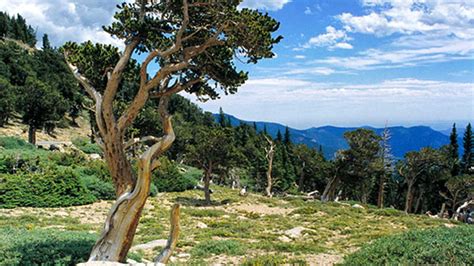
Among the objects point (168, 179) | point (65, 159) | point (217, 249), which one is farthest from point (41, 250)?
point (168, 179)

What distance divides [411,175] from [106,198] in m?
38.3

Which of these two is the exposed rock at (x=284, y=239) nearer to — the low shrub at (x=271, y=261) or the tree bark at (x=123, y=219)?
the low shrub at (x=271, y=261)

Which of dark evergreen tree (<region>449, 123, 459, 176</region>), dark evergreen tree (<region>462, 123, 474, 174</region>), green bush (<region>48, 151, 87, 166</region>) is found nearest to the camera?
green bush (<region>48, 151, 87, 166</region>)

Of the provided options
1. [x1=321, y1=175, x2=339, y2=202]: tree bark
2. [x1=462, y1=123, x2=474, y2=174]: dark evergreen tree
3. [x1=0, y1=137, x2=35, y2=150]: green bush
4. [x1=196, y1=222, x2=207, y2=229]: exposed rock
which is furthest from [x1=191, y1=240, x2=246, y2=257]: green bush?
[x1=462, y1=123, x2=474, y2=174]: dark evergreen tree

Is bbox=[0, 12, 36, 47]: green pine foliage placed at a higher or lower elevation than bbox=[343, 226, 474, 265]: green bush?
higher

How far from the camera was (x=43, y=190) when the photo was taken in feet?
86.4

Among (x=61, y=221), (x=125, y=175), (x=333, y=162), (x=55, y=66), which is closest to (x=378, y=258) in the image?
(x=125, y=175)

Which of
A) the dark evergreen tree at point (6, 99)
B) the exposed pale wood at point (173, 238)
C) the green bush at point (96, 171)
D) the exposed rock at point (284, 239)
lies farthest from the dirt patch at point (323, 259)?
the dark evergreen tree at point (6, 99)

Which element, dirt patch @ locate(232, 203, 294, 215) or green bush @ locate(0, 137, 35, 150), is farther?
green bush @ locate(0, 137, 35, 150)

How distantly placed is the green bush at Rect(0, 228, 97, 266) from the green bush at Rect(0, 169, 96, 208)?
51.4 feet

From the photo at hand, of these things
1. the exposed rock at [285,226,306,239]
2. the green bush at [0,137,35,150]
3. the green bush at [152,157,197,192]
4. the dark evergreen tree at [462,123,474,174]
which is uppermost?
the dark evergreen tree at [462,123,474,174]

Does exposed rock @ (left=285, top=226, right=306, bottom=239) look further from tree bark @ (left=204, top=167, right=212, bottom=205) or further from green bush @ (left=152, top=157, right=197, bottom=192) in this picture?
green bush @ (left=152, top=157, right=197, bottom=192)

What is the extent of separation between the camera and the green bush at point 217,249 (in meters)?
13.7

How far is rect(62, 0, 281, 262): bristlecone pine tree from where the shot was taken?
9133mm
